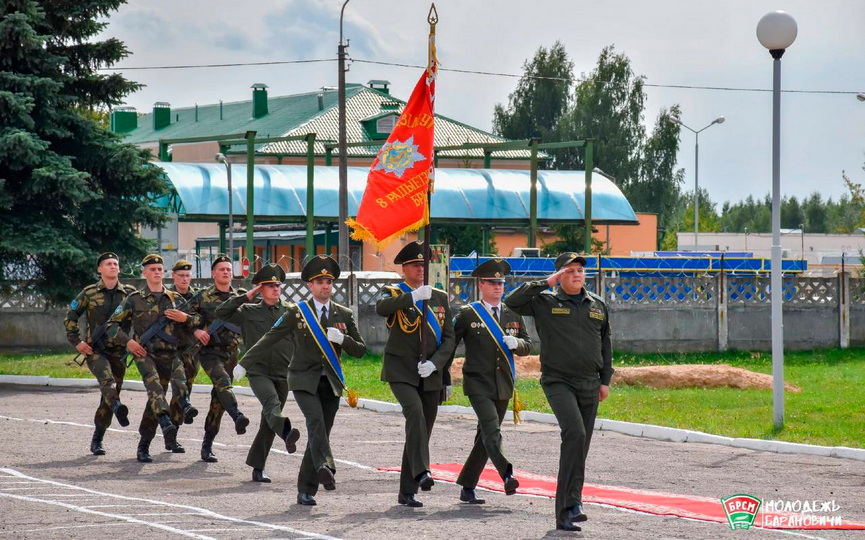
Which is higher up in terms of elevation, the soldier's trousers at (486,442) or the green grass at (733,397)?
the soldier's trousers at (486,442)

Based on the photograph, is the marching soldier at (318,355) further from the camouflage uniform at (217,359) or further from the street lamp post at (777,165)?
the street lamp post at (777,165)

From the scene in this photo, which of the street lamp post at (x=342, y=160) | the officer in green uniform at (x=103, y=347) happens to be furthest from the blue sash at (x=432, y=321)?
the street lamp post at (x=342, y=160)

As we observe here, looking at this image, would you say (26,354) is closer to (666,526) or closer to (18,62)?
(18,62)

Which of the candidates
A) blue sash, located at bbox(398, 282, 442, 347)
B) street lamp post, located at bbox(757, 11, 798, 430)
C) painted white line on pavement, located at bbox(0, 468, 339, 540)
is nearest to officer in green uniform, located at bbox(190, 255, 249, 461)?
painted white line on pavement, located at bbox(0, 468, 339, 540)

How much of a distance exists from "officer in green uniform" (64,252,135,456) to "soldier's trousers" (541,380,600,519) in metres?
6.09

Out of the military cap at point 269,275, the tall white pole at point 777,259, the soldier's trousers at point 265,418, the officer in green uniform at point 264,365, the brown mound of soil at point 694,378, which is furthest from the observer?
the brown mound of soil at point 694,378

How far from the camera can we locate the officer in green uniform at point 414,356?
10297 millimetres

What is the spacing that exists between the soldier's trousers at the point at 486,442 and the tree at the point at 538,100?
7454cm

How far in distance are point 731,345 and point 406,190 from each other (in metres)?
19.3

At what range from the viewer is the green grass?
16578 mm

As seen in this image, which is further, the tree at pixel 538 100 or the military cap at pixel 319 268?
the tree at pixel 538 100

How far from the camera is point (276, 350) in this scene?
1235 cm

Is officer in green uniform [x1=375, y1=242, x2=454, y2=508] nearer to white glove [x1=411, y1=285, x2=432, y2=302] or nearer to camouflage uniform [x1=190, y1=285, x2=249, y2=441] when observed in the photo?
white glove [x1=411, y1=285, x2=432, y2=302]

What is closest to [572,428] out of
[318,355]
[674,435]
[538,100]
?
[318,355]
